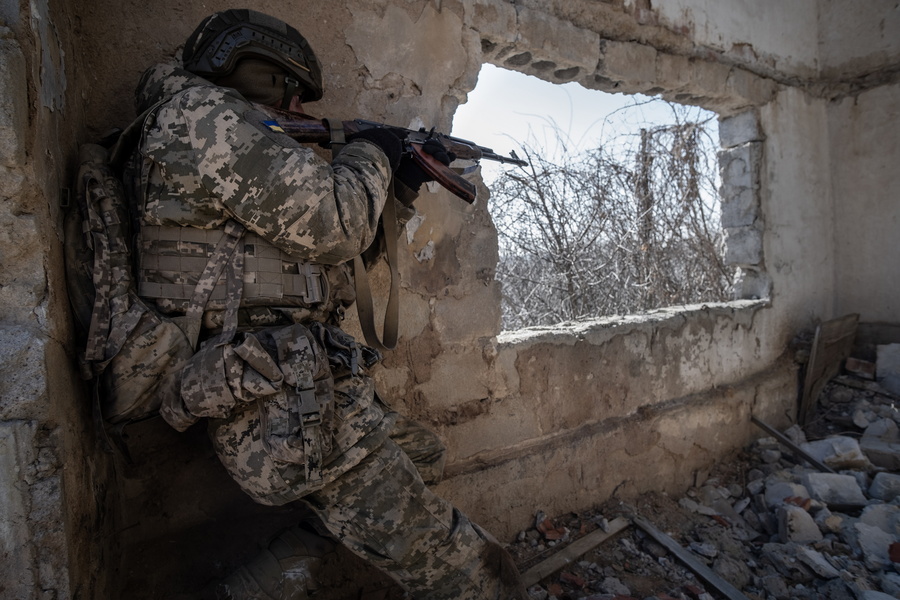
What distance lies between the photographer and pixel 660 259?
493 cm

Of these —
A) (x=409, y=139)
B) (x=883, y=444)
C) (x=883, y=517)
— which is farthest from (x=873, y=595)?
(x=409, y=139)

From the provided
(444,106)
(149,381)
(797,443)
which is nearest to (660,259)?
(797,443)

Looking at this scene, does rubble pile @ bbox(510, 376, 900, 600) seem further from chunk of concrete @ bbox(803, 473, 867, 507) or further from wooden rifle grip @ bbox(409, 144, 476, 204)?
wooden rifle grip @ bbox(409, 144, 476, 204)

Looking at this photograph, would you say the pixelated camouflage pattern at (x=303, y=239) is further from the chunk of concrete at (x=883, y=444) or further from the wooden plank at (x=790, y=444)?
the chunk of concrete at (x=883, y=444)

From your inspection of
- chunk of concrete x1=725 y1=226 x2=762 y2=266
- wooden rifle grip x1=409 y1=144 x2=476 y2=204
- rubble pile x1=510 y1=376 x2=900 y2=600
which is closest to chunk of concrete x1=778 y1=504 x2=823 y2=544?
rubble pile x1=510 y1=376 x2=900 y2=600

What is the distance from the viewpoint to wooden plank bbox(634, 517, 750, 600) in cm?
210

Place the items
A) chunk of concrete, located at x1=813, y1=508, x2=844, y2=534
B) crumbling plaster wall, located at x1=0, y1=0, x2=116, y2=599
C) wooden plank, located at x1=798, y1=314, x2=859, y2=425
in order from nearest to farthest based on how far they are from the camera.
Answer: crumbling plaster wall, located at x1=0, y1=0, x2=116, y2=599 < chunk of concrete, located at x1=813, y1=508, x2=844, y2=534 < wooden plank, located at x1=798, y1=314, x2=859, y2=425

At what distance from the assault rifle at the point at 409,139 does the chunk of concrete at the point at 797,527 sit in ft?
7.33

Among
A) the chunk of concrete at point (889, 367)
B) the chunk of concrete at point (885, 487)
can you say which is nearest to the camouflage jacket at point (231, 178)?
the chunk of concrete at point (885, 487)

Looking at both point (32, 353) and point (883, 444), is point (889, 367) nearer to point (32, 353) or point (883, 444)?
point (883, 444)

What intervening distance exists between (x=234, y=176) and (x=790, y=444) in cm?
359

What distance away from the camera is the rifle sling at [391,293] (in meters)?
1.67

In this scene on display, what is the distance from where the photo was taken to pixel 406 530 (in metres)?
1.34

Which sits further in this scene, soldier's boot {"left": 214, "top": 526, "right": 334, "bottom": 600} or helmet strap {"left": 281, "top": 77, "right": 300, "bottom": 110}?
helmet strap {"left": 281, "top": 77, "right": 300, "bottom": 110}
